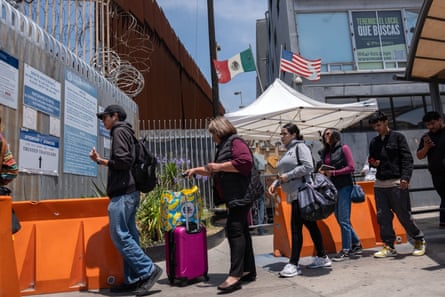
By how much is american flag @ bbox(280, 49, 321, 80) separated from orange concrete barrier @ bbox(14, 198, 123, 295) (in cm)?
950

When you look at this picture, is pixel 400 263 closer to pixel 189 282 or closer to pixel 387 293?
pixel 387 293

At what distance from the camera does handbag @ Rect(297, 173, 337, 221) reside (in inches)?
168

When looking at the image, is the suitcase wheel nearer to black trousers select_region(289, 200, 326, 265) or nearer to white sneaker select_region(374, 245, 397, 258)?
black trousers select_region(289, 200, 326, 265)

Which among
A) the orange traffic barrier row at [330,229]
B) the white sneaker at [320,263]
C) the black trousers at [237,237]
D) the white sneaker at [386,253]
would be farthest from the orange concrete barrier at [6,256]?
the white sneaker at [386,253]

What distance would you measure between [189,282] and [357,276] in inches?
72.4

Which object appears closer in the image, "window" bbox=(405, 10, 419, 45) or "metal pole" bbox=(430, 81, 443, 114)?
"metal pole" bbox=(430, 81, 443, 114)

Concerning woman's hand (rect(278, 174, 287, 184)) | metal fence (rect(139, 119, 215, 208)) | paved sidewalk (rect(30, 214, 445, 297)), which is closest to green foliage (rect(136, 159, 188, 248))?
paved sidewalk (rect(30, 214, 445, 297))

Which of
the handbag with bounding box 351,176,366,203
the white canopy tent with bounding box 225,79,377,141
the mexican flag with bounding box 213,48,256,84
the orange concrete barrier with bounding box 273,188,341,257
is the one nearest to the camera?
the handbag with bounding box 351,176,366,203

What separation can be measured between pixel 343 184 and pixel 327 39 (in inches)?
400

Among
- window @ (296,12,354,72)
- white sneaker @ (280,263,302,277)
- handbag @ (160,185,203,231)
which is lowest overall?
white sneaker @ (280,263,302,277)

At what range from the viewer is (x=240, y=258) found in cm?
395

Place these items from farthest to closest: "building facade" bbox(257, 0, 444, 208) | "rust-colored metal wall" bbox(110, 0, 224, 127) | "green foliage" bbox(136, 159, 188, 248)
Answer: "rust-colored metal wall" bbox(110, 0, 224, 127)
"building facade" bbox(257, 0, 444, 208)
"green foliage" bbox(136, 159, 188, 248)

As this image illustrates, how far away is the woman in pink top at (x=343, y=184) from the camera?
5.12 metres

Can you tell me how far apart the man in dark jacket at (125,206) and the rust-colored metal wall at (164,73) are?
795 centimetres
